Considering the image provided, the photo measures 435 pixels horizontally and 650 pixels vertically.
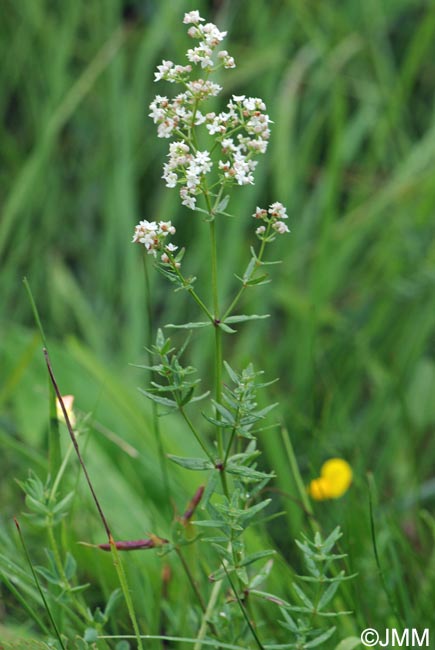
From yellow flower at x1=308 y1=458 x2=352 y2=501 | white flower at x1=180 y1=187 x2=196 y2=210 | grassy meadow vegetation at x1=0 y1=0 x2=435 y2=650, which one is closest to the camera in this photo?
white flower at x1=180 y1=187 x2=196 y2=210

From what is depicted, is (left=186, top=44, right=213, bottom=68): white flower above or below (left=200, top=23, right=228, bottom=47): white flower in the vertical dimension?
below

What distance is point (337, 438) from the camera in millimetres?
1766

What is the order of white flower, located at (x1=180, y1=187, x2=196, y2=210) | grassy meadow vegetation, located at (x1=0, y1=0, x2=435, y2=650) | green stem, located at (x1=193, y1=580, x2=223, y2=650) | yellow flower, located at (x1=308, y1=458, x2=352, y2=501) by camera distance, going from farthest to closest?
grassy meadow vegetation, located at (x1=0, y1=0, x2=435, y2=650) < yellow flower, located at (x1=308, y1=458, x2=352, y2=501) < green stem, located at (x1=193, y1=580, x2=223, y2=650) < white flower, located at (x1=180, y1=187, x2=196, y2=210)

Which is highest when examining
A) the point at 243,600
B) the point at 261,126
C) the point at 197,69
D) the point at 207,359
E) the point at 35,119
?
the point at 197,69

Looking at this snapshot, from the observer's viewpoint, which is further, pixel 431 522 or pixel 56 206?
pixel 56 206

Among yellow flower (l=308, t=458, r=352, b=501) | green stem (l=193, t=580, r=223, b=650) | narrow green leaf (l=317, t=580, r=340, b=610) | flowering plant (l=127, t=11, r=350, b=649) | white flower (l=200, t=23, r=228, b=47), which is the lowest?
green stem (l=193, t=580, r=223, b=650)

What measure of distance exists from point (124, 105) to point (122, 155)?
0.47 ft

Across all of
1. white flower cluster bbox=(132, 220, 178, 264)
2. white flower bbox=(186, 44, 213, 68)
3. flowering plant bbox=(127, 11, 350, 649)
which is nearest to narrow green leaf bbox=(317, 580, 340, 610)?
flowering plant bbox=(127, 11, 350, 649)

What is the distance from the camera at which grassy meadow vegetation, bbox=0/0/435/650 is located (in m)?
1.74

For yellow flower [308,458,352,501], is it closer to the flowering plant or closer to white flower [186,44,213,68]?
the flowering plant

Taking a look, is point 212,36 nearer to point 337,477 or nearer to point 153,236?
point 153,236

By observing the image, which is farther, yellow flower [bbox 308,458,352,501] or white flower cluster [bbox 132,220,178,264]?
yellow flower [bbox 308,458,352,501]

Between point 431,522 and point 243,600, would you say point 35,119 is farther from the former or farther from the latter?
point 243,600

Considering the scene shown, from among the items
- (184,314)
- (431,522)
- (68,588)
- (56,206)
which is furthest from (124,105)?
(68,588)
